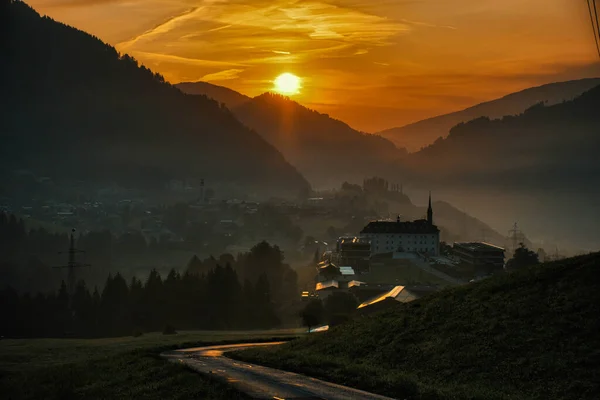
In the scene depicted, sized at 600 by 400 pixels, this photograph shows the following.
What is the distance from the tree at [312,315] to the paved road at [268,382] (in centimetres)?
4708

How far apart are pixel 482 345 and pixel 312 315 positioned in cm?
6636

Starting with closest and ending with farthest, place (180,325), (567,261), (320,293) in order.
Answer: (567,261) < (180,325) < (320,293)

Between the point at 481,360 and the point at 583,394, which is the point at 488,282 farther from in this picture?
the point at 583,394

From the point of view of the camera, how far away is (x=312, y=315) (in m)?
117

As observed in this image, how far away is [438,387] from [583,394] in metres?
6.39

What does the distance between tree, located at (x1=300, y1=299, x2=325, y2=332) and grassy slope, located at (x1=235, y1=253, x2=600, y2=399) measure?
143 ft

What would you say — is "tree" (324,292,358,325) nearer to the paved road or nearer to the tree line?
the tree line

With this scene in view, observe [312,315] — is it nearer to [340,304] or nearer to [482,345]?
[340,304]

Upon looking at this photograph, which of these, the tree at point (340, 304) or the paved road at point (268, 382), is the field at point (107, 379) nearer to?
the paved road at point (268, 382)

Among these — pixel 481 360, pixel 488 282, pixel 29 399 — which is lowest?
pixel 29 399

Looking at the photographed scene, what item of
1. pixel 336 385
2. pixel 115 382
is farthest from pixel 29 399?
pixel 336 385

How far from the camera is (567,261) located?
213ft

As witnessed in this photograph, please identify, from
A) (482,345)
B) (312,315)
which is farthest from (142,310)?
(482,345)

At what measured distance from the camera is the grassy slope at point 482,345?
45.2 metres
